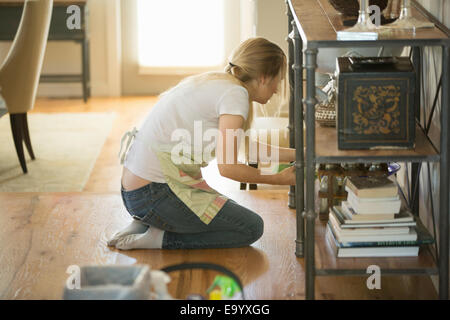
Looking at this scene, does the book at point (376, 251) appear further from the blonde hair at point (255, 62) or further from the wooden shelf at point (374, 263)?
the blonde hair at point (255, 62)

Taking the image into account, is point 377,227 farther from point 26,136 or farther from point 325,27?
point 26,136

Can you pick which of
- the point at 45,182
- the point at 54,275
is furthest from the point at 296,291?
the point at 45,182

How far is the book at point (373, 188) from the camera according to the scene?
2.12 meters

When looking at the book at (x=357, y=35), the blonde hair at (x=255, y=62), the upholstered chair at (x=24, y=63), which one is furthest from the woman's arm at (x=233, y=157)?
the upholstered chair at (x=24, y=63)

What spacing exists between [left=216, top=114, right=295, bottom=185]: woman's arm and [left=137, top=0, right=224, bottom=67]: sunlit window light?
3.92 m

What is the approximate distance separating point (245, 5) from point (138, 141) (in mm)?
3042

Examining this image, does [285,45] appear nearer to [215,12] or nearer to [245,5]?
[245,5]

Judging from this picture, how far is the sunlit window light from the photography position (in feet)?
20.3

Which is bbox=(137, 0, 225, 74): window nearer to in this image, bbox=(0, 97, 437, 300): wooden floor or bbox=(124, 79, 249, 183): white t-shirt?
bbox=(0, 97, 437, 300): wooden floor

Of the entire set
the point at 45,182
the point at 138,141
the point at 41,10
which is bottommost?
the point at 45,182

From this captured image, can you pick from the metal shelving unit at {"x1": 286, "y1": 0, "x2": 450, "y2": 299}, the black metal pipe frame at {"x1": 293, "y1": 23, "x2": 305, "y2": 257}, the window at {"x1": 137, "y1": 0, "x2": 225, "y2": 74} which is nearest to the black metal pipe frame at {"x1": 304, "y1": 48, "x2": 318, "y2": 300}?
the metal shelving unit at {"x1": 286, "y1": 0, "x2": 450, "y2": 299}

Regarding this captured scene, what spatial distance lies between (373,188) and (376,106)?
0.29m

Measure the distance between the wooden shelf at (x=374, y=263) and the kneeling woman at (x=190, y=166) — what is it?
1.23ft
